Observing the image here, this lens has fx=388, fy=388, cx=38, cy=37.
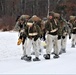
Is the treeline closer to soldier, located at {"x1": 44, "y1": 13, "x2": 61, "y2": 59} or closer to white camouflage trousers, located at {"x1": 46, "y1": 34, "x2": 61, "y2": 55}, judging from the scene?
white camouflage trousers, located at {"x1": 46, "y1": 34, "x2": 61, "y2": 55}

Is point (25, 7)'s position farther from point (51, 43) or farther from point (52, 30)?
point (52, 30)

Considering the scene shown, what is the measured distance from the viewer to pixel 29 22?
49.1 feet

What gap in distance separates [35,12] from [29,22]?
51296mm

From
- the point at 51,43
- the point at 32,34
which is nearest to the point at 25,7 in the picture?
the point at 51,43

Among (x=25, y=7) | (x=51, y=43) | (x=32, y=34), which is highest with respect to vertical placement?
(x=32, y=34)

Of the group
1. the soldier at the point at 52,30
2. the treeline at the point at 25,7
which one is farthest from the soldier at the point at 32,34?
the treeline at the point at 25,7

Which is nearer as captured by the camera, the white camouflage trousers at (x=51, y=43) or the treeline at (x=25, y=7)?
the white camouflage trousers at (x=51, y=43)

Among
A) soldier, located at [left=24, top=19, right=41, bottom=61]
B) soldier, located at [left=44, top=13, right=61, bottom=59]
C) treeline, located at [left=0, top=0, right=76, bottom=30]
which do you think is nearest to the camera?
soldier, located at [left=24, top=19, right=41, bottom=61]

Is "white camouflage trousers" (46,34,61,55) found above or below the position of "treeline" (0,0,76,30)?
above

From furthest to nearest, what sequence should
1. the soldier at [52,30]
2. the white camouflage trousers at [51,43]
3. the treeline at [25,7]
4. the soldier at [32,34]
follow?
the treeline at [25,7] < the white camouflage trousers at [51,43] < the soldier at [52,30] < the soldier at [32,34]

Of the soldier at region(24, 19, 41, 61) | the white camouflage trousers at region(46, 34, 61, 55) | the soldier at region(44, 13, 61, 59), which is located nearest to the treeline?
the white camouflage trousers at region(46, 34, 61, 55)

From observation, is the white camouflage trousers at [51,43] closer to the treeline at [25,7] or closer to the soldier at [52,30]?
the soldier at [52,30]

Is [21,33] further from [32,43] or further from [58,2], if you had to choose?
[58,2]

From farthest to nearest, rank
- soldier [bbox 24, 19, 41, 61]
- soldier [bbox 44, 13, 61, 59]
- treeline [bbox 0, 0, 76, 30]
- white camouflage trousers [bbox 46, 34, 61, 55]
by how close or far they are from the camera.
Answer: treeline [bbox 0, 0, 76, 30] < white camouflage trousers [bbox 46, 34, 61, 55] < soldier [bbox 44, 13, 61, 59] < soldier [bbox 24, 19, 41, 61]
